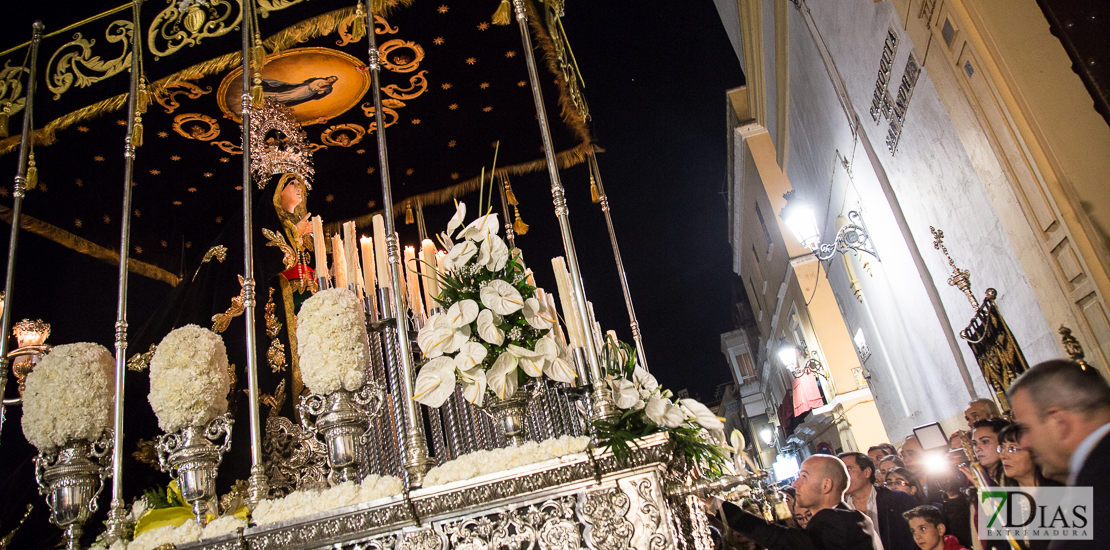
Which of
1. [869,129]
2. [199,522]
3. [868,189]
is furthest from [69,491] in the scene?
[868,189]

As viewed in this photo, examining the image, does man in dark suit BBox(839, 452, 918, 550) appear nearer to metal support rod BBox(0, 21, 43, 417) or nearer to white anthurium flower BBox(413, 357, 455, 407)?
white anthurium flower BBox(413, 357, 455, 407)

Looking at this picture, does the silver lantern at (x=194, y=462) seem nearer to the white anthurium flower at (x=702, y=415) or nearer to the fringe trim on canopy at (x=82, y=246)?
the white anthurium flower at (x=702, y=415)

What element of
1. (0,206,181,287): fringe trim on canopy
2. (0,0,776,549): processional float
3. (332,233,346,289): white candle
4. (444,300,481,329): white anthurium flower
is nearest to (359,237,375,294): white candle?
(332,233,346,289): white candle

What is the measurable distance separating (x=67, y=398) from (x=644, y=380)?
277 cm

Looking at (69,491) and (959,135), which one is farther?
(959,135)

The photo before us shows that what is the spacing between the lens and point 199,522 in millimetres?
2617

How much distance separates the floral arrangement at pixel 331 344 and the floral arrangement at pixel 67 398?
1321 millimetres

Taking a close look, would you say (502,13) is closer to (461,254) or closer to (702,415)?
(461,254)

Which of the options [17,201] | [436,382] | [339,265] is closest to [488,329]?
[436,382]

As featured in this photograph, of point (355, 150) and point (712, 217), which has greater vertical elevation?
point (712, 217)

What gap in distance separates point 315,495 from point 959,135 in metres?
4.73

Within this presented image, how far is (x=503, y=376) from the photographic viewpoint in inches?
89.5

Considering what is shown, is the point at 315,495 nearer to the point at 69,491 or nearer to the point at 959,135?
the point at 69,491

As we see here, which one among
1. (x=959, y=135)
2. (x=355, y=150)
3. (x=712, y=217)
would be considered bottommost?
(x=959, y=135)
